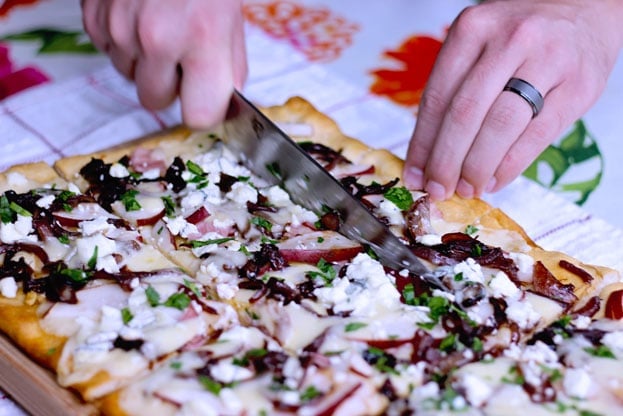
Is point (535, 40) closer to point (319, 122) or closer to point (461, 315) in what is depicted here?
point (319, 122)

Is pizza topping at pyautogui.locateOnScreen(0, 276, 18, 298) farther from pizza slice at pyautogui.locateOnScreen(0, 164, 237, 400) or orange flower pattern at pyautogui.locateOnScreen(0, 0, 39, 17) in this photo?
orange flower pattern at pyautogui.locateOnScreen(0, 0, 39, 17)

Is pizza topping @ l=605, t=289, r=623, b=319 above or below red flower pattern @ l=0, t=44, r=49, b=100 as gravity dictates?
above

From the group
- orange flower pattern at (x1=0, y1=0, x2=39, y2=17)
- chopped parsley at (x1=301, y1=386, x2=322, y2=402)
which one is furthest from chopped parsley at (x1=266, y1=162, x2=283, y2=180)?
orange flower pattern at (x1=0, y1=0, x2=39, y2=17)

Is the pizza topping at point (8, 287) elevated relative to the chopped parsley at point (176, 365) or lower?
lower

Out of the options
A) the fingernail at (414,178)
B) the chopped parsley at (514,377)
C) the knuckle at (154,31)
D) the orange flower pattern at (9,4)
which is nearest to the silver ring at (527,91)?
the fingernail at (414,178)

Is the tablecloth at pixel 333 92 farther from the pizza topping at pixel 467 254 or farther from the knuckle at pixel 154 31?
the knuckle at pixel 154 31

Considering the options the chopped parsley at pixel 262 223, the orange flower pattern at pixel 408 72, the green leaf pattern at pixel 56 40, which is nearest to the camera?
the chopped parsley at pixel 262 223

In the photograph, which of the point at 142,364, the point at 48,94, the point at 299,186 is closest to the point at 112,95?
the point at 48,94
